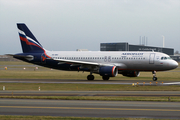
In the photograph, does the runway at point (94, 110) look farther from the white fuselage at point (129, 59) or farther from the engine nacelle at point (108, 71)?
the white fuselage at point (129, 59)

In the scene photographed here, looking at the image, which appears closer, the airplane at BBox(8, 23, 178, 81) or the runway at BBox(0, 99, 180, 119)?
the runway at BBox(0, 99, 180, 119)

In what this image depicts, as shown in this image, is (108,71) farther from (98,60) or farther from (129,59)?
(98,60)

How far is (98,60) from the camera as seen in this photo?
153 ft

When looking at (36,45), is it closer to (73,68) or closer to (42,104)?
(73,68)

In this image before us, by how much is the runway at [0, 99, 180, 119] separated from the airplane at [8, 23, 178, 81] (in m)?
24.6

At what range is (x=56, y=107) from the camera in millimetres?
17750

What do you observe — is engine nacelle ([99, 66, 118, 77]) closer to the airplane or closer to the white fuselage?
the airplane

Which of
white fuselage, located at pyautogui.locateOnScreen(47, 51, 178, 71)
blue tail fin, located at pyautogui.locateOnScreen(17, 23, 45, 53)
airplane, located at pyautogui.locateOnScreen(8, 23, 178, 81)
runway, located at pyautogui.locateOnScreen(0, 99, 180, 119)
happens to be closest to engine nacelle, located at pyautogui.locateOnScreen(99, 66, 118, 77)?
airplane, located at pyautogui.locateOnScreen(8, 23, 178, 81)

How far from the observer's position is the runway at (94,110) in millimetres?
15352

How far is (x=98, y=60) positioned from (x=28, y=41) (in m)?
12.5

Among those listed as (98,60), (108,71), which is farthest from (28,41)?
(108,71)

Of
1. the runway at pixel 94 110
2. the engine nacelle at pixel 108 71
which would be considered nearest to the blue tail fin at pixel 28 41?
the engine nacelle at pixel 108 71

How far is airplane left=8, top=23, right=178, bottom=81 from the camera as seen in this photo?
4341cm

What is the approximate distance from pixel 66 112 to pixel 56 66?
32.5m
